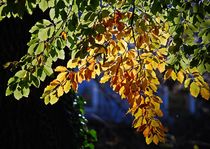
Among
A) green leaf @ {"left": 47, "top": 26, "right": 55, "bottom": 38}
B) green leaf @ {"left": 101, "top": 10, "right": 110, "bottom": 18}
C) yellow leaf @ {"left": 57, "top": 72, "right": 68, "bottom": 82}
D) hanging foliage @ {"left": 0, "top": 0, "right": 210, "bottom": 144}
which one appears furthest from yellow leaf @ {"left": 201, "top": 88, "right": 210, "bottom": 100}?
green leaf @ {"left": 47, "top": 26, "right": 55, "bottom": 38}

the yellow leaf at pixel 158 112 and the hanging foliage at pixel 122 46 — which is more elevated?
the hanging foliage at pixel 122 46

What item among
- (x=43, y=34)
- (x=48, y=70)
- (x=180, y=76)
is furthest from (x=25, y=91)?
(x=180, y=76)

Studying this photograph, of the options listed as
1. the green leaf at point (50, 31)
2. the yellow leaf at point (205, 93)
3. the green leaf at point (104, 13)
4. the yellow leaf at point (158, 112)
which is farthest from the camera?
the yellow leaf at point (158, 112)

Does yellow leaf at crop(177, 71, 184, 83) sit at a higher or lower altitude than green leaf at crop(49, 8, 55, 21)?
lower

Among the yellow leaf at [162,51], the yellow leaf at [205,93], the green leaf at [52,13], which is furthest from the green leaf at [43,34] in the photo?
the yellow leaf at [205,93]

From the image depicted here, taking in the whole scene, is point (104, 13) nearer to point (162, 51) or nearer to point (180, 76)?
point (162, 51)

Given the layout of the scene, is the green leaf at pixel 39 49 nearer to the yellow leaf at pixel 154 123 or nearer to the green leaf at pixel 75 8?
the green leaf at pixel 75 8

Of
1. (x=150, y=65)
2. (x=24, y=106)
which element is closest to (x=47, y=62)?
(x=150, y=65)

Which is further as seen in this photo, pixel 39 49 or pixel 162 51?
pixel 162 51

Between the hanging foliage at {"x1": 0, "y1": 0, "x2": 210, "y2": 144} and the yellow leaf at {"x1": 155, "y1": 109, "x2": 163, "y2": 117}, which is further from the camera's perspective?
the yellow leaf at {"x1": 155, "y1": 109, "x2": 163, "y2": 117}

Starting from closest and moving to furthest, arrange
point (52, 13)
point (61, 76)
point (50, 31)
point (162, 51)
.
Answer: point (50, 31), point (52, 13), point (61, 76), point (162, 51)

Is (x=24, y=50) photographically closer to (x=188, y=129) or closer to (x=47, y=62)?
(x=47, y=62)

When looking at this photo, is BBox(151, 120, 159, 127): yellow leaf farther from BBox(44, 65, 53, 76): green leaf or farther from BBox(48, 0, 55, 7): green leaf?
BBox(48, 0, 55, 7): green leaf

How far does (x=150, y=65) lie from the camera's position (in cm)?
327
